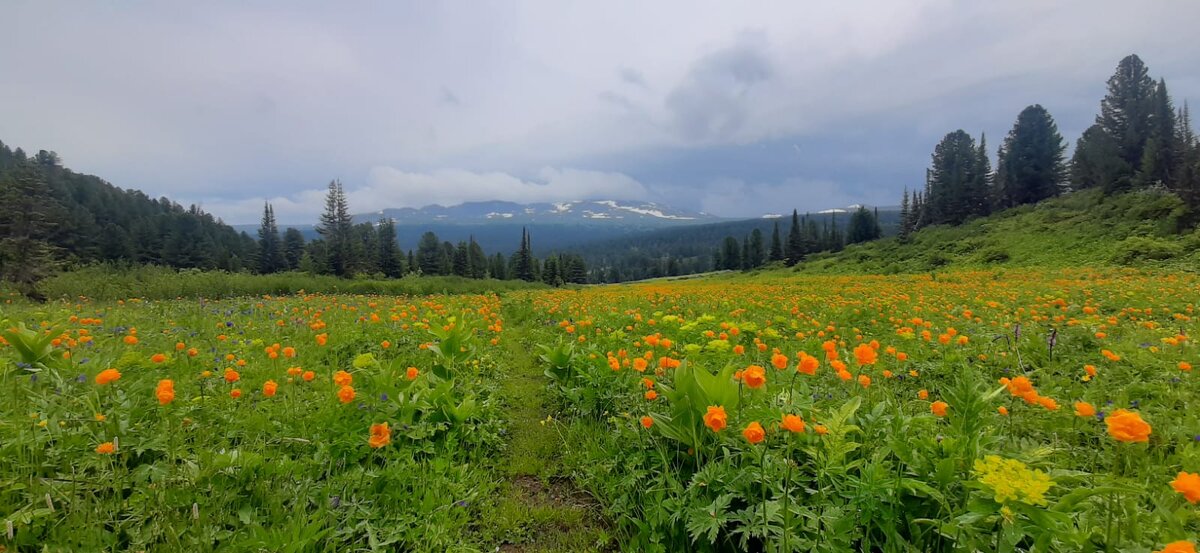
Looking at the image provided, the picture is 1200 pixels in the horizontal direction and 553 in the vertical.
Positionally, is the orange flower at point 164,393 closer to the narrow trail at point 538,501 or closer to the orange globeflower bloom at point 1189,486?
the narrow trail at point 538,501

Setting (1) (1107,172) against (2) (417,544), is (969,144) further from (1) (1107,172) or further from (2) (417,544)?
(2) (417,544)

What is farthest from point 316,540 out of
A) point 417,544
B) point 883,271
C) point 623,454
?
point 883,271

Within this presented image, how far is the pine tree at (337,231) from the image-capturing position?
5562 centimetres

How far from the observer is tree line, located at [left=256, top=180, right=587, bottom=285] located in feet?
188

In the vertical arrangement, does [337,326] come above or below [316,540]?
above

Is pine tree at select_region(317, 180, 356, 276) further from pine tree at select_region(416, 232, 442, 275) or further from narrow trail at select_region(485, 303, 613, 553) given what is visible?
narrow trail at select_region(485, 303, 613, 553)

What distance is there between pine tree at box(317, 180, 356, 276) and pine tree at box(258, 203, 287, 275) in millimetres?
14953

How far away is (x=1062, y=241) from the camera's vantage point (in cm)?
3102

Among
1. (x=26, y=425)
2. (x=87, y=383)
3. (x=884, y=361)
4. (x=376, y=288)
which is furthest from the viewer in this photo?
(x=376, y=288)

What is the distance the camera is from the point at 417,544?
2.36 meters

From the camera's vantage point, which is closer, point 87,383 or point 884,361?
point 87,383

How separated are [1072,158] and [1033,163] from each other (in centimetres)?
382

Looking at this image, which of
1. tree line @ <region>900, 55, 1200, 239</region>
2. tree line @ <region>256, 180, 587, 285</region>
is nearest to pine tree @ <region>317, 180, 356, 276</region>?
tree line @ <region>256, 180, 587, 285</region>

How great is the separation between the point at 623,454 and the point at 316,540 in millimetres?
1919
